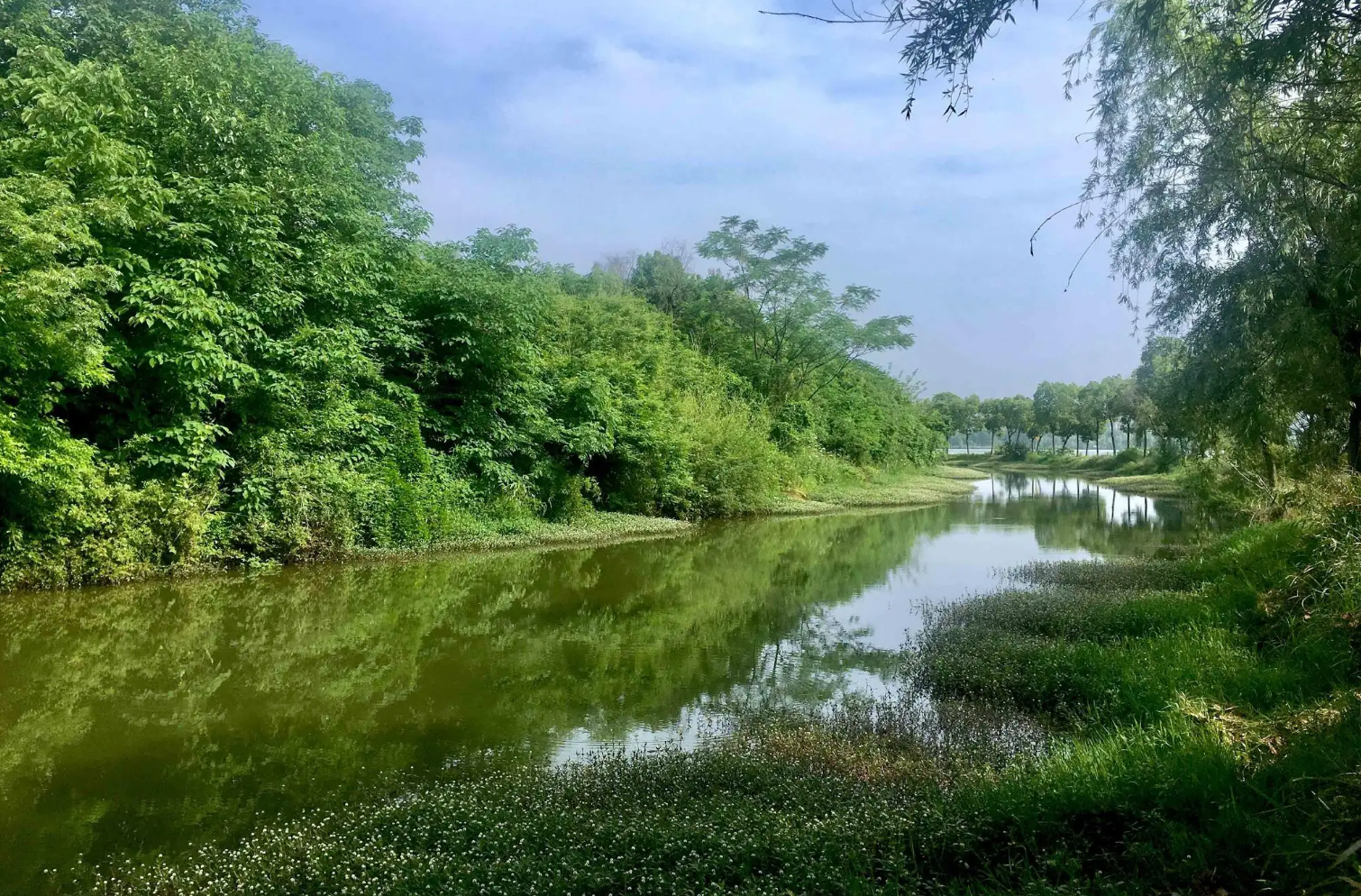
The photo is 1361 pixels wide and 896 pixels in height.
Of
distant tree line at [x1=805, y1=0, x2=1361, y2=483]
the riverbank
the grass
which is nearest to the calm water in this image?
the riverbank

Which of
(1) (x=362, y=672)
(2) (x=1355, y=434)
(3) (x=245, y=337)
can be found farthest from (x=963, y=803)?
(3) (x=245, y=337)

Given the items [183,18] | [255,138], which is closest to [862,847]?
[255,138]

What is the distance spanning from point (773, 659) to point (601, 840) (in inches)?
227

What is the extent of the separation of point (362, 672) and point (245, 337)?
26.2 ft

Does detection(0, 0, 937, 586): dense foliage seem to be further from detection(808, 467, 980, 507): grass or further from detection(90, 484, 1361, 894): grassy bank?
detection(808, 467, 980, 507): grass

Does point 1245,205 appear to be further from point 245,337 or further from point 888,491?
point 888,491

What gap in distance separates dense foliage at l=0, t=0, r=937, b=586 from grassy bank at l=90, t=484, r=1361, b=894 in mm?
9216

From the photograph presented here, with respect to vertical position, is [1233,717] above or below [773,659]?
above

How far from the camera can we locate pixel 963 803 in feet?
14.0

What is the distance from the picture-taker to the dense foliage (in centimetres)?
1105

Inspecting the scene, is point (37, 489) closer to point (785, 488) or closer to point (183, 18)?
point (183, 18)

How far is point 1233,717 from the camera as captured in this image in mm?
5406

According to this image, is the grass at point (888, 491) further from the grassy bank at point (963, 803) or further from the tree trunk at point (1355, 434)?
the grassy bank at point (963, 803)

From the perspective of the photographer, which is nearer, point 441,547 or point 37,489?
point 37,489
